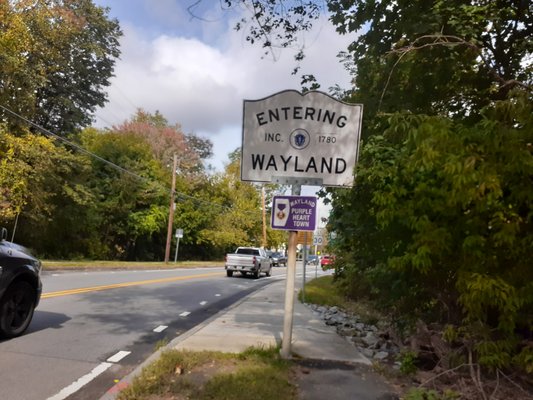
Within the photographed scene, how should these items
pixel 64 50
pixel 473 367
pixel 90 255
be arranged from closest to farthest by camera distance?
pixel 473 367
pixel 64 50
pixel 90 255

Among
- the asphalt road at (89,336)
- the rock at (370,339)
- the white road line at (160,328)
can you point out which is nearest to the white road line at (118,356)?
the asphalt road at (89,336)

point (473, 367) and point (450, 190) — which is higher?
point (450, 190)

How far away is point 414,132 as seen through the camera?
3998mm

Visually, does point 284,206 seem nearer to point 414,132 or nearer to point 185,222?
point 414,132

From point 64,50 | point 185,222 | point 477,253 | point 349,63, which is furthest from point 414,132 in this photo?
point 185,222

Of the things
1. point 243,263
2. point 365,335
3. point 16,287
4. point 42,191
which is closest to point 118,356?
point 16,287

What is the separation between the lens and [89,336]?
26.0 feet

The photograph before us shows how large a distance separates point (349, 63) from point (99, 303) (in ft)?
25.5

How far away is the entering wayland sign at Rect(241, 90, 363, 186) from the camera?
6.49 m

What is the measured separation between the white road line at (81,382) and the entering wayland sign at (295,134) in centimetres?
302

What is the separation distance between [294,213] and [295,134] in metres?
1.05

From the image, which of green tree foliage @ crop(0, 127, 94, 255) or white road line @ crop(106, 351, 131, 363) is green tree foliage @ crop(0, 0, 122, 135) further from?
white road line @ crop(106, 351, 131, 363)

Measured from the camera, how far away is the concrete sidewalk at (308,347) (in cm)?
526

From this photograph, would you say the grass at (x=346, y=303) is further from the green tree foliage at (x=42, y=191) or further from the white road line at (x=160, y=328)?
the green tree foliage at (x=42, y=191)
